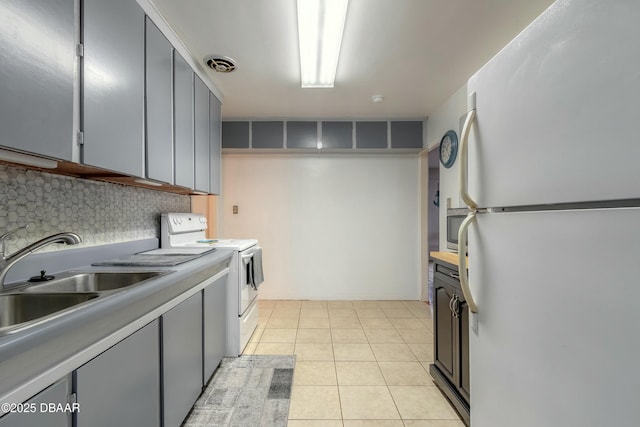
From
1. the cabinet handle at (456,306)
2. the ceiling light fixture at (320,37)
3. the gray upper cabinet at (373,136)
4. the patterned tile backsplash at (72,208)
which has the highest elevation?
the ceiling light fixture at (320,37)

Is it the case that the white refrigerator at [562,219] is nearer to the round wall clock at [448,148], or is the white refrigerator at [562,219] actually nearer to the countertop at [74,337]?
the countertop at [74,337]

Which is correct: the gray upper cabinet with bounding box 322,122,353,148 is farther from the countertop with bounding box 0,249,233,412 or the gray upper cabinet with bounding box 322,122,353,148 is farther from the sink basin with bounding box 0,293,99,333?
the sink basin with bounding box 0,293,99,333

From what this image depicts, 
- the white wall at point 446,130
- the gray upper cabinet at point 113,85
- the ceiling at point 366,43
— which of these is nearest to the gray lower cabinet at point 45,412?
the gray upper cabinet at point 113,85

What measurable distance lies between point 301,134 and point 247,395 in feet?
9.67

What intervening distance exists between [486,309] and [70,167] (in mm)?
1931

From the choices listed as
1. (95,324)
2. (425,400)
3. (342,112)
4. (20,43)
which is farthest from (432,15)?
(425,400)

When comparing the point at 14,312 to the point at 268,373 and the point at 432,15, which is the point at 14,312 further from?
the point at 432,15

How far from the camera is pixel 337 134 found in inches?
143

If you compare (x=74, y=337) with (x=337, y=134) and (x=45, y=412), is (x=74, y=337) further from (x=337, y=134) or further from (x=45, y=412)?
(x=337, y=134)

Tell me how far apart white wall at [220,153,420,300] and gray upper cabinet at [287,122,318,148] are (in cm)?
28

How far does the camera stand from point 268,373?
208 centimetres

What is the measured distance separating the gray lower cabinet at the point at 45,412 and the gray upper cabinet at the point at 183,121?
1.48 metres

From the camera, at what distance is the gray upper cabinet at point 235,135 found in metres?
3.64

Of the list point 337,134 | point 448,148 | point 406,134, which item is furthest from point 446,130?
point 337,134
